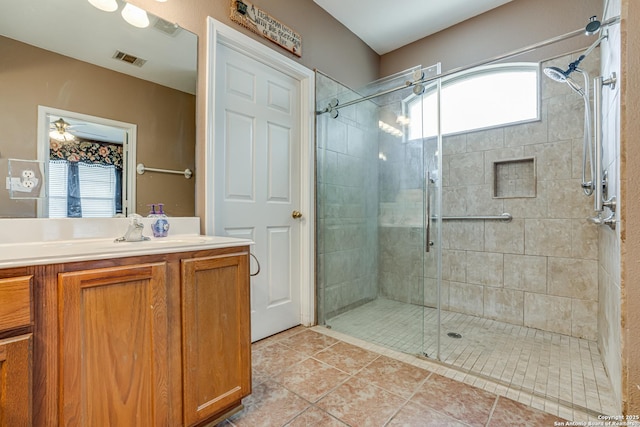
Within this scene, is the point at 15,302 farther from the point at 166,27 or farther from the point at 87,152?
the point at 166,27

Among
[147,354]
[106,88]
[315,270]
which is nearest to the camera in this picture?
[147,354]

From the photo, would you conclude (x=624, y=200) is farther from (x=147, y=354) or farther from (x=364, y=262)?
(x=364, y=262)

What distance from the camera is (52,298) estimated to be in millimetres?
842

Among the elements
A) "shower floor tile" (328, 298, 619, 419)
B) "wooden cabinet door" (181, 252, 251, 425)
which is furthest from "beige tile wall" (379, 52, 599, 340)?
"wooden cabinet door" (181, 252, 251, 425)

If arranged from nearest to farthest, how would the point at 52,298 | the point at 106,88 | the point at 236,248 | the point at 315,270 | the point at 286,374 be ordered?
the point at 52,298 → the point at 236,248 → the point at 106,88 → the point at 286,374 → the point at 315,270

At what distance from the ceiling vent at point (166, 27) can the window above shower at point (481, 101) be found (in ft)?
5.47

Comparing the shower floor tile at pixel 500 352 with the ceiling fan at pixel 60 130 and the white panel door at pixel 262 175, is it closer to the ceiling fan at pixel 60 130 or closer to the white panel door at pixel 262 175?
the white panel door at pixel 262 175

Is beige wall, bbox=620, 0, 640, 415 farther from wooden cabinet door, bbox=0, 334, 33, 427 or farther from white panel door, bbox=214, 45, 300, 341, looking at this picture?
white panel door, bbox=214, 45, 300, 341

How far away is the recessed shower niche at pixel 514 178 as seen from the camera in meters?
2.38

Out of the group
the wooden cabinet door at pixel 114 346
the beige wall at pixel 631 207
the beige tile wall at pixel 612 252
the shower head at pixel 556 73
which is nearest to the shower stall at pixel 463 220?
the shower head at pixel 556 73

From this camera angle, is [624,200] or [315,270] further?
[315,270]

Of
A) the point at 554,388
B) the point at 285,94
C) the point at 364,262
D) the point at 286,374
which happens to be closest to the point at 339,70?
the point at 285,94

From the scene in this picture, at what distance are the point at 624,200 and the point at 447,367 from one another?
1315 mm

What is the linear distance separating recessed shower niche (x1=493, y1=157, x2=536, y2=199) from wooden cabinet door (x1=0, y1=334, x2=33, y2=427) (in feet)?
9.81
